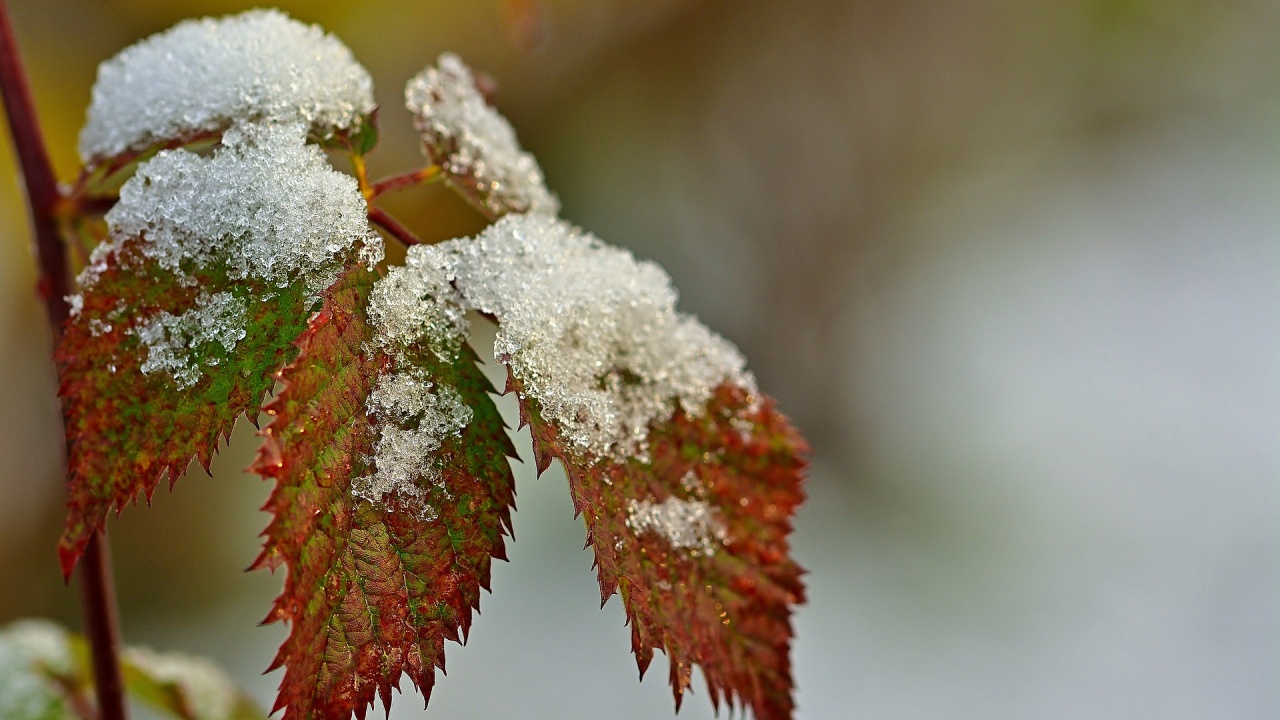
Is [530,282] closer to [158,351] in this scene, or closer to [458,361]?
[458,361]

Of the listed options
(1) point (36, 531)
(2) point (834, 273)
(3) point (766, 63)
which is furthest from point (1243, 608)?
(1) point (36, 531)

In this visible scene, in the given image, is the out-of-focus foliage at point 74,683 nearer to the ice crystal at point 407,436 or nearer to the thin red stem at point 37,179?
the thin red stem at point 37,179

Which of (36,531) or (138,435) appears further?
(36,531)

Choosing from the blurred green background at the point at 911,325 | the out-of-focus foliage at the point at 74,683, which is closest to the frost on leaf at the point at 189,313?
the out-of-focus foliage at the point at 74,683

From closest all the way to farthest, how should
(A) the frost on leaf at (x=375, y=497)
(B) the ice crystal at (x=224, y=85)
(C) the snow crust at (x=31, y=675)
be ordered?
(A) the frost on leaf at (x=375, y=497), (B) the ice crystal at (x=224, y=85), (C) the snow crust at (x=31, y=675)

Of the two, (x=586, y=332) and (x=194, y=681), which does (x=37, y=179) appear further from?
(x=194, y=681)

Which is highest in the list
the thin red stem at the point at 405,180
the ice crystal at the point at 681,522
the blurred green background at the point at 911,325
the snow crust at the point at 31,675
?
the blurred green background at the point at 911,325

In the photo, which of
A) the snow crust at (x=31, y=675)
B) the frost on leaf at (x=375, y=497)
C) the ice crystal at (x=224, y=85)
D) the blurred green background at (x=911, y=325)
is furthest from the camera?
the blurred green background at (x=911, y=325)
